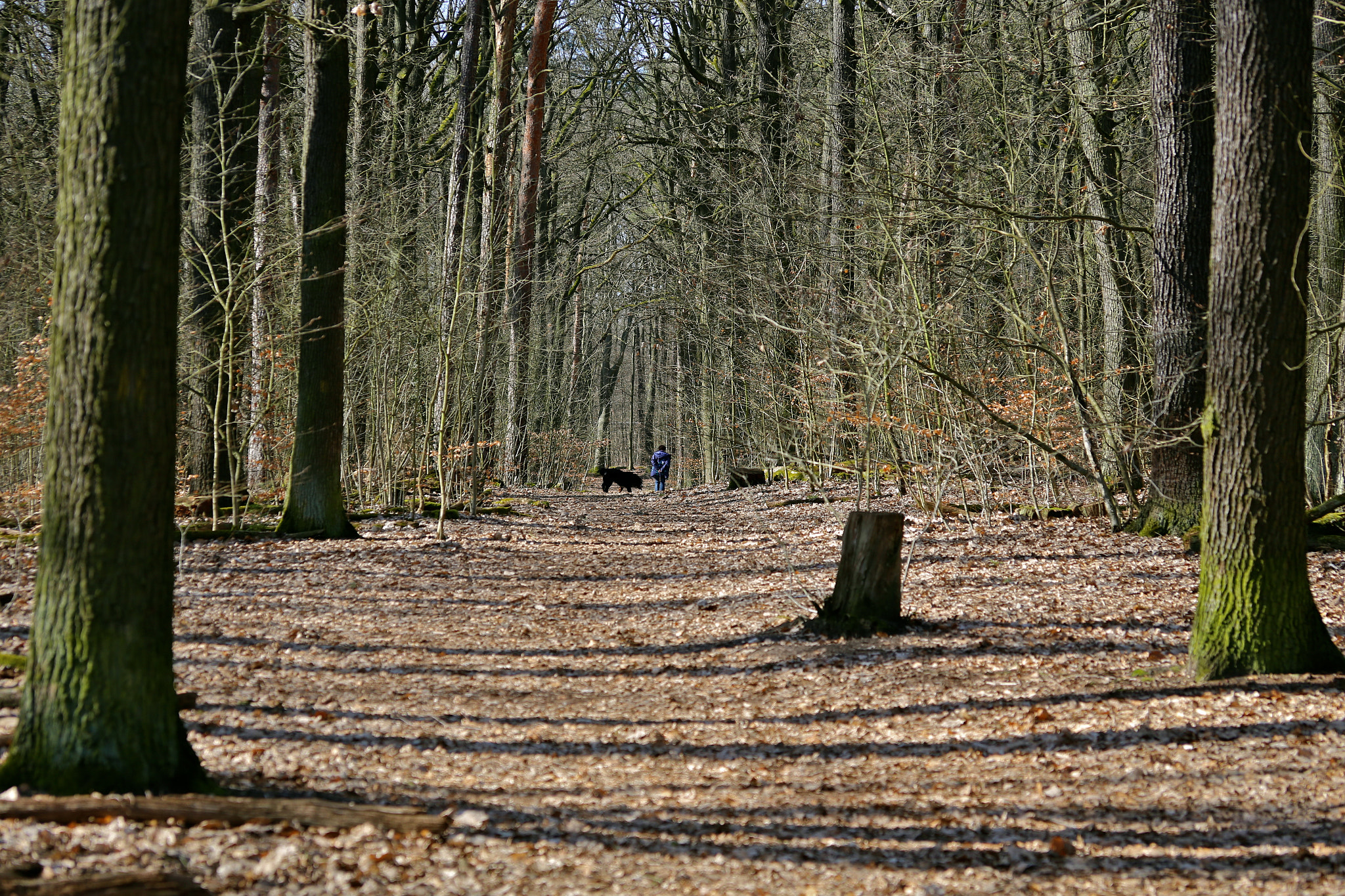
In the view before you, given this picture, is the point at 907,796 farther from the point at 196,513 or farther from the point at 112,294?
the point at 196,513

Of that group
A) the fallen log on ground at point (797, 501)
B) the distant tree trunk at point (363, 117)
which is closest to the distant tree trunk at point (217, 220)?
the distant tree trunk at point (363, 117)

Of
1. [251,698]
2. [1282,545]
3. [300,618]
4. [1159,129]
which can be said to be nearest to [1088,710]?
[1282,545]

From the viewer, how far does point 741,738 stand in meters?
5.34

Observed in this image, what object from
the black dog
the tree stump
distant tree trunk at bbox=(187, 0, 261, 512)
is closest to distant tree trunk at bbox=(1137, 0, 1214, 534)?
the tree stump

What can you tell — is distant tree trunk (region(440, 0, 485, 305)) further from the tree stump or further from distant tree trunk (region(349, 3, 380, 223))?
the tree stump

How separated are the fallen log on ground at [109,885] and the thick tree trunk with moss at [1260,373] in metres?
→ 5.00

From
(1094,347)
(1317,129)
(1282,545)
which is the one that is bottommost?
(1282,545)

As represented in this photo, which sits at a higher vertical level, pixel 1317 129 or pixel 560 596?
pixel 1317 129

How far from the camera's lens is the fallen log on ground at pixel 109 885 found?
2.69 m

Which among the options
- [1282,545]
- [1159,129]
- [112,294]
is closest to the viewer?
[112,294]

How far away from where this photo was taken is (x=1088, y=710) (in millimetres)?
5262

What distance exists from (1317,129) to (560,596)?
429 inches

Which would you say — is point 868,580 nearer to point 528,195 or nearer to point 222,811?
point 222,811

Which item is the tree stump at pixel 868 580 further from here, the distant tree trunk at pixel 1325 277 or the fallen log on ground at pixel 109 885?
the distant tree trunk at pixel 1325 277
